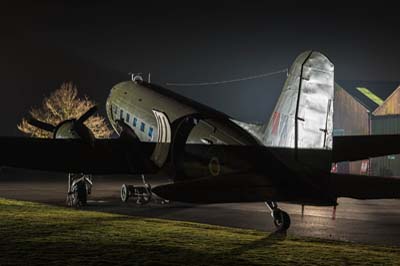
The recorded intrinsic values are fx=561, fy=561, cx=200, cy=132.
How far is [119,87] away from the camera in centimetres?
3144

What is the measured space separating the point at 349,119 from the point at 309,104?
40.5m

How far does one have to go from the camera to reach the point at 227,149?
67.7 ft

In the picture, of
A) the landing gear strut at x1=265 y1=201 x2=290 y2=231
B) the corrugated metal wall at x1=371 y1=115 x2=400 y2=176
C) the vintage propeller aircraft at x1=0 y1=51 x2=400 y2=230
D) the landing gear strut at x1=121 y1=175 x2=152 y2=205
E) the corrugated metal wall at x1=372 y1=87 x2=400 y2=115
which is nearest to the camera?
the vintage propeller aircraft at x1=0 y1=51 x2=400 y2=230

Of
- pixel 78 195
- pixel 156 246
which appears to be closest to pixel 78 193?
pixel 78 195

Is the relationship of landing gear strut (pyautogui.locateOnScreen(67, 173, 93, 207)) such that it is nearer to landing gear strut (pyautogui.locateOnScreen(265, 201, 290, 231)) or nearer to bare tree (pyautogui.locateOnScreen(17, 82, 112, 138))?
landing gear strut (pyautogui.locateOnScreen(265, 201, 290, 231))

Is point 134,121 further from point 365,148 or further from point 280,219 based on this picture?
point 365,148

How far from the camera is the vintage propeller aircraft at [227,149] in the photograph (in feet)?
46.8

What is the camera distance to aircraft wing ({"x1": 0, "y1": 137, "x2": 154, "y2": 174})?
60.7 ft

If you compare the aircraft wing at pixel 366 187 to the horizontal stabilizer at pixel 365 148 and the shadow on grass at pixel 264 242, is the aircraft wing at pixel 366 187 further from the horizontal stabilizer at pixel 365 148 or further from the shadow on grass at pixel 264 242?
the horizontal stabilizer at pixel 365 148

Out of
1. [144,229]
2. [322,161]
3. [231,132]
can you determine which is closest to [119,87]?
[231,132]

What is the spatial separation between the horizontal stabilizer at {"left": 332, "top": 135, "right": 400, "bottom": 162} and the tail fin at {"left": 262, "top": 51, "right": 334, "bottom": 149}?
18.6 feet

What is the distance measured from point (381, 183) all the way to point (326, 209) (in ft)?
40.9

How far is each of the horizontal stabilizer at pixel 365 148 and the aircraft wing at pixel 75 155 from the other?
308 inches

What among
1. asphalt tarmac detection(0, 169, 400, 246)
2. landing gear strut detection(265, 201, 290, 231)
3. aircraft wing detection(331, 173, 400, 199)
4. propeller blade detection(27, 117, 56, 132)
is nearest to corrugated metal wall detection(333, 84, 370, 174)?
asphalt tarmac detection(0, 169, 400, 246)
